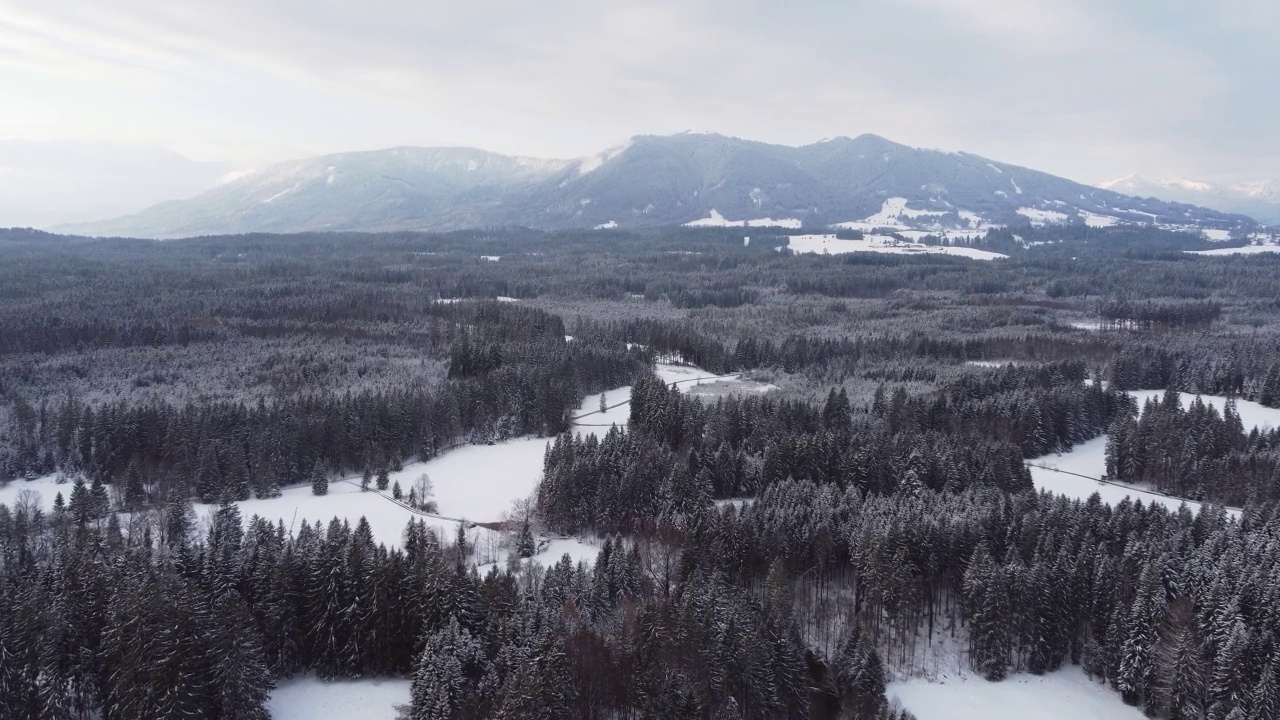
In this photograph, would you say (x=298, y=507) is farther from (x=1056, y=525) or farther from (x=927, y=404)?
(x=927, y=404)

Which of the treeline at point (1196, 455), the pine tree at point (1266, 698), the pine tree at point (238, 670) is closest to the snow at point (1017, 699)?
the pine tree at point (1266, 698)

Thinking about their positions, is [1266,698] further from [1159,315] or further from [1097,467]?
[1159,315]

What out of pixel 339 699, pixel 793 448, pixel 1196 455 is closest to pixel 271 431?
pixel 339 699

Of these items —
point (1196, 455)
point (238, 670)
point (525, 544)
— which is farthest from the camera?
point (1196, 455)

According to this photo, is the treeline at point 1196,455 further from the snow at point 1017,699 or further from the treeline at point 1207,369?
the snow at point 1017,699

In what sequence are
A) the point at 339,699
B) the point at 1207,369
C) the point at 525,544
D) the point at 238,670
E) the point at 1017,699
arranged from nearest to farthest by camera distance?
the point at 238,670, the point at 339,699, the point at 1017,699, the point at 525,544, the point at 1207,369

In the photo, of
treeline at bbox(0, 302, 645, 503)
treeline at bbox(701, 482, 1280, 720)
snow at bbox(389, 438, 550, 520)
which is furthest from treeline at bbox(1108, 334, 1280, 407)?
snow at bbox(389, 438, 550, 520)
